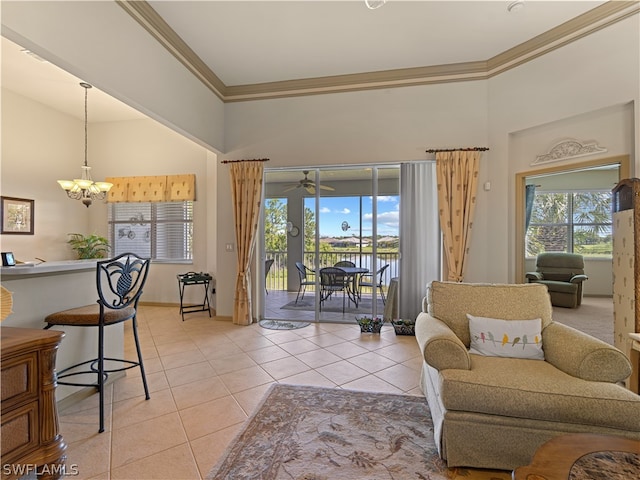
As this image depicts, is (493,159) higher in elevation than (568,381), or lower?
higher

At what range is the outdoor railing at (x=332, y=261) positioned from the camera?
455cm

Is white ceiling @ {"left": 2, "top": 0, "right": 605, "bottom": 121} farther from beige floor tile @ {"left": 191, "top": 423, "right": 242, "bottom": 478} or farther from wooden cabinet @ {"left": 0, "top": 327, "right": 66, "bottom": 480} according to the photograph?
beige floor tile @ {"left": 191, "top": 423, "right": 242, "bottom": 478}

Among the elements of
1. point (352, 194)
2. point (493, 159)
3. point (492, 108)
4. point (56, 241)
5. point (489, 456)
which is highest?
point (492, 108)

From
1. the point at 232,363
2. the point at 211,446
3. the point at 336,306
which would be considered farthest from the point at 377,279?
the point at 211,446

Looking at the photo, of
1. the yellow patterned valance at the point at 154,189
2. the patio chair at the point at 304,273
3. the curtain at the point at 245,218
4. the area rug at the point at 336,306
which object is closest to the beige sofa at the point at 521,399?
the area rug at the point at 336,306

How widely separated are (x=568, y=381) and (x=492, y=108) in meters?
3.45

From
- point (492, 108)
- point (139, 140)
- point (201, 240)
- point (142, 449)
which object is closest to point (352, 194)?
point (492, 108)

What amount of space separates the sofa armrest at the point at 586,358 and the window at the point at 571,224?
467 cm

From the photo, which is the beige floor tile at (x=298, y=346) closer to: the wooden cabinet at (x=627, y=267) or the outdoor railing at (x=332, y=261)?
the outdoor railing at (x=332, y=261)

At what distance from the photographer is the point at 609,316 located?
470 centimetres

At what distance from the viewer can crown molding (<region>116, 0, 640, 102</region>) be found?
2.88 m

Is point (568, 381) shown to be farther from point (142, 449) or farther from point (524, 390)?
point (142, 449)

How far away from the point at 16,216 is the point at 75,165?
4.56 ft

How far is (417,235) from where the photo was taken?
170 inches
